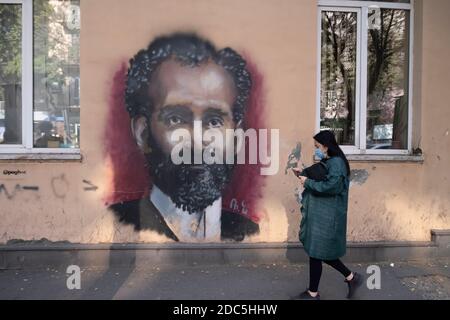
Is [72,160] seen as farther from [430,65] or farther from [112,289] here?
[430,65]

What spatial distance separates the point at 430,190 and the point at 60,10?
5.51 m

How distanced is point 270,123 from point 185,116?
1106mm

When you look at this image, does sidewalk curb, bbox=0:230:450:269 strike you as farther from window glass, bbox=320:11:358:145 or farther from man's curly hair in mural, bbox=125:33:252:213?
window glass, bbox=320:11:358:145

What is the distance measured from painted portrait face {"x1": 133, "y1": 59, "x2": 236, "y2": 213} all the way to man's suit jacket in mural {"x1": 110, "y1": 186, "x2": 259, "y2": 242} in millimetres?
131

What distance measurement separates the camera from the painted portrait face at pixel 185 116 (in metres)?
5.59

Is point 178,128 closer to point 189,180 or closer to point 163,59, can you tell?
point 189,180

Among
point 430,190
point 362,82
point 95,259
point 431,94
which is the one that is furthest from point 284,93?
point 95,259

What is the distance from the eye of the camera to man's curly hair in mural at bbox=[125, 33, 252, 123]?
555 centimetres

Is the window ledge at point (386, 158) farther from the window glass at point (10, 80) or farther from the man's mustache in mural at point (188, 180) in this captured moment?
the window glass at point (10, 80)

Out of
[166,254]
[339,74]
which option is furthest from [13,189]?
[339,74]

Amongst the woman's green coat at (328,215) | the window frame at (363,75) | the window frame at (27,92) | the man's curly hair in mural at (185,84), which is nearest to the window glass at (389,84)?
the window frame at (363,75)

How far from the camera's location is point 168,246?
5.57m

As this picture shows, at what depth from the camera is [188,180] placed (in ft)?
18.6

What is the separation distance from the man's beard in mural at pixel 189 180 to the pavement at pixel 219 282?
33.1 inches
